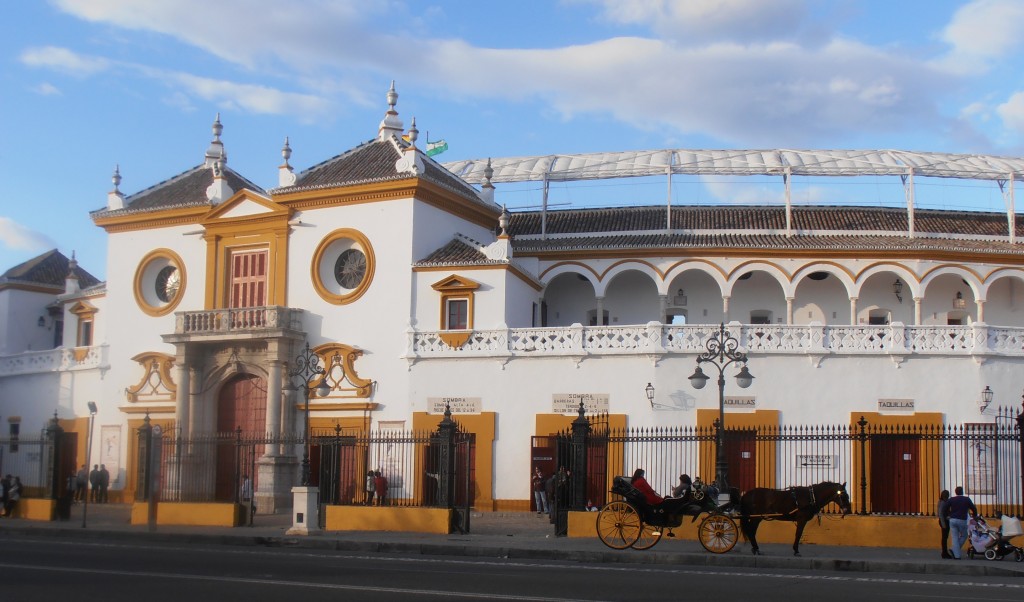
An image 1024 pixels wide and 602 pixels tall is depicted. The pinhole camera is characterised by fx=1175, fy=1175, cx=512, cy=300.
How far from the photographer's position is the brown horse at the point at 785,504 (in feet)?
60.4

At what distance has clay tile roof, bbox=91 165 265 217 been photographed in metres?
35.5

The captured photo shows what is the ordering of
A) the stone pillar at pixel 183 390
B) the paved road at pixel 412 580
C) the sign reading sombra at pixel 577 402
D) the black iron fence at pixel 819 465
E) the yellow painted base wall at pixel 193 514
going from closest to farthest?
1. the paved road at pixel 412 580
2. the yellow painted base wall at pixel 193 514
3. the black iron fence at pixel 819 465
4. the sign reading sombra at pixel 577 402
5. the stone pillar at pixel 183 390

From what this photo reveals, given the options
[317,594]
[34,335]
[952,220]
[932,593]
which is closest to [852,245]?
[952,220]

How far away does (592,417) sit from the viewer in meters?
28.6

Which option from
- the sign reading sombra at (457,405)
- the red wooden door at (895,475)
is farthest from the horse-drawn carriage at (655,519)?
the sign reading sombra at (457,405)

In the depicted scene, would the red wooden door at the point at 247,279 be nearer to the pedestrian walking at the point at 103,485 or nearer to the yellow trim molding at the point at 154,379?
the yellow trim molding at the point at 154,379

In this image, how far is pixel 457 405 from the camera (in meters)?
30.6

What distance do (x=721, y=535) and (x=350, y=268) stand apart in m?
17.2

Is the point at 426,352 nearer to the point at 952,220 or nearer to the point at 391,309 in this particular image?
the point at 391,309

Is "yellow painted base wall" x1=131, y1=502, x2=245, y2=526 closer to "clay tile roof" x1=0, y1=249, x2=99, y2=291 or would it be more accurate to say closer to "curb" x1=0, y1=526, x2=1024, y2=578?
Answer: "curb" x1=0, y1=526, x2=1024, y2=578

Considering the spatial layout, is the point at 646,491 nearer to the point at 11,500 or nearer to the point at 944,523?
the point at 944,523

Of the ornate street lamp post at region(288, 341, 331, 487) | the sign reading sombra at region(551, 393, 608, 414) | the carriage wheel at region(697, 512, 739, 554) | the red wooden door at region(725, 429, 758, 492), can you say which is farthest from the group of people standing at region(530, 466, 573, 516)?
the carriage wheel at region(697, 512, 739, 554)

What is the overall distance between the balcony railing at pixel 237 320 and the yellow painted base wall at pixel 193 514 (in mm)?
7081

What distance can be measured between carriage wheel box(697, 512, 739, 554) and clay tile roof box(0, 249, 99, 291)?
102 ft
